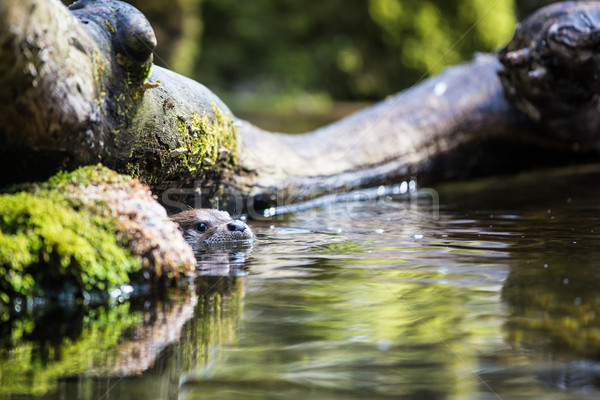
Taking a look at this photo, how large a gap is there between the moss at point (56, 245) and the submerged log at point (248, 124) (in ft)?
1.24

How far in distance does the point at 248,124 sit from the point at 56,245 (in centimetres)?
304

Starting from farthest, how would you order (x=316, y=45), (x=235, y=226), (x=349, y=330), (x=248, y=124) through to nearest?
(x=316, y=45) < (x=248, y=124) < (x=235, y=226) < (x=349, y=330)

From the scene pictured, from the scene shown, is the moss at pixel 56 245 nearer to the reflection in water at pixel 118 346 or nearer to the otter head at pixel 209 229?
the reflection in water at pixel 118 346

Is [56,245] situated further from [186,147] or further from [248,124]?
[248,124]

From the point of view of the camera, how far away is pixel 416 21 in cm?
1738

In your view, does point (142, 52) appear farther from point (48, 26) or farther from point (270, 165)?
point (270, 165)

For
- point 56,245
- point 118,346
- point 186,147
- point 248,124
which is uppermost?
point 248,124

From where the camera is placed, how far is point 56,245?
268 centimetres

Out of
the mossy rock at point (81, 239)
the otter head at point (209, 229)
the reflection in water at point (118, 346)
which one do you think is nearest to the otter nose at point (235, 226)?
the otter head at point (209, 229)

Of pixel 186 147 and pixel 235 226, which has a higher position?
pixel 186 147

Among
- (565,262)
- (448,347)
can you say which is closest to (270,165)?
(565,262)

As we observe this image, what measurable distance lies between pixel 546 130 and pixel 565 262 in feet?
11.1

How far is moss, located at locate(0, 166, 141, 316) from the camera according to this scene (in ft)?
8.59

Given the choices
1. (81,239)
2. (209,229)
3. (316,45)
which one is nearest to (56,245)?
(81,239)
